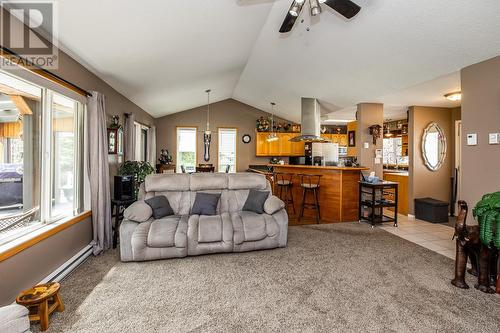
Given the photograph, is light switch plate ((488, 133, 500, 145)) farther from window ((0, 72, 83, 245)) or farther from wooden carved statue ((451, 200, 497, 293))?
window ((0, 72, 83, 245))

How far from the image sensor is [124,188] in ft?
12.2

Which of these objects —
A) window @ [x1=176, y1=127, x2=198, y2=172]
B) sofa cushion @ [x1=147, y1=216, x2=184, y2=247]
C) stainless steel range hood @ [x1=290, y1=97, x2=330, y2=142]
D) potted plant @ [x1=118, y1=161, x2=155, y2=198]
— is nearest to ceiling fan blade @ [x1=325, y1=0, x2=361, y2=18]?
sofa cushion @ [x1=147, y1=216, x2=184, y2=247]

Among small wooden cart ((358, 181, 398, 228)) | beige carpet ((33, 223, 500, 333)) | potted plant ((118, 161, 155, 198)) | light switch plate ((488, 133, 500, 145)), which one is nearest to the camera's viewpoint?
beige carpet ((33, 223, 500, 333))

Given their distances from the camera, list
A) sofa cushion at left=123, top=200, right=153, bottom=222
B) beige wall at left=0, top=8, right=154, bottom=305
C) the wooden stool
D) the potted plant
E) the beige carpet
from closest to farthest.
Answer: the wooden stool < the beige carpet < beige wall at left=0, top=8, right=154, bottom=305 < sofa cushion at left=123, top=200, right=153, bottom=222 < the potted plant

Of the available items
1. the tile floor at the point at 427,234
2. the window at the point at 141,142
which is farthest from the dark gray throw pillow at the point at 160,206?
the tile floor at the point at 427,234

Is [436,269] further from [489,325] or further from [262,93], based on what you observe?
[262,93]

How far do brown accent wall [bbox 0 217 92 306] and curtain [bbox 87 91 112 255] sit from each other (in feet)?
0.54

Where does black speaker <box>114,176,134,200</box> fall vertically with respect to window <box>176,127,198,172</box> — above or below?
below

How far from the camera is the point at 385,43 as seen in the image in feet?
10.5

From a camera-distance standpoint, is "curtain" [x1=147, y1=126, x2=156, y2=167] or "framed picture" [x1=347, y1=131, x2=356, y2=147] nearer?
"framed picture" [x1=347, y1=131, x2=356, y2=147]

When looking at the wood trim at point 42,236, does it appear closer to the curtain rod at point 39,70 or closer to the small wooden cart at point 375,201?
the curtain rod at point 39,70

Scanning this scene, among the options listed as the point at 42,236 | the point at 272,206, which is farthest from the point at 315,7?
the point at 42,236

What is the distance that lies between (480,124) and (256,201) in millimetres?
2977

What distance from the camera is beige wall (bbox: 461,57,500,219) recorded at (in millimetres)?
2870
